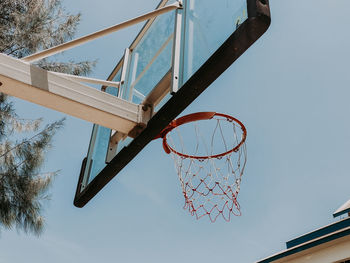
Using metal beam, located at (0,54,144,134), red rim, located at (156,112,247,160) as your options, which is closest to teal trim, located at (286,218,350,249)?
red rim, located at (156,112,247,160)

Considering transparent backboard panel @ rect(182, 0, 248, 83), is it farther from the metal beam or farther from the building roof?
the building roof

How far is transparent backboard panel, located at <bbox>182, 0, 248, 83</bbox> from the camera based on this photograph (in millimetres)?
1668

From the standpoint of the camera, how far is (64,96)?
2.01 metres

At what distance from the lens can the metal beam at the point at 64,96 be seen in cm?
194

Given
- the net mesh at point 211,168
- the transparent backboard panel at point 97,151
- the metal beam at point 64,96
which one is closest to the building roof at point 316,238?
the net mesh at point 211,168

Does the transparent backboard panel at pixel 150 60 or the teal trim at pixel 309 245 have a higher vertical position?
the transparent backboard panel at pixel 150 60

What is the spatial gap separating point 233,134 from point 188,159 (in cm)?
41

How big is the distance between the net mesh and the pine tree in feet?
12.7

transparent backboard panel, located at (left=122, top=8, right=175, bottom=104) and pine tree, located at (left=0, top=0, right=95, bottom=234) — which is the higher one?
pine tree, located at (left=0, top=0, right=95, bottom=234)

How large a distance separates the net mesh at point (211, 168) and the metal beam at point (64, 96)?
869mm

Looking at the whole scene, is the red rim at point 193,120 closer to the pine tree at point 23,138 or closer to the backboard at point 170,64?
the backboard at point 170,64

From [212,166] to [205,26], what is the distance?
1504mm

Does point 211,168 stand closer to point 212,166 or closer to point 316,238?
point 212,166

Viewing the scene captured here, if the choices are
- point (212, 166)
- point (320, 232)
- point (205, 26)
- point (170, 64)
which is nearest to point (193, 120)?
point (170, 64)
